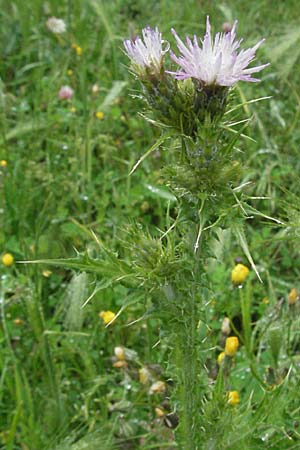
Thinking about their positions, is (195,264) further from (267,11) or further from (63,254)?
(267,11)

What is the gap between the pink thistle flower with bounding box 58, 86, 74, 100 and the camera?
9.04 ft

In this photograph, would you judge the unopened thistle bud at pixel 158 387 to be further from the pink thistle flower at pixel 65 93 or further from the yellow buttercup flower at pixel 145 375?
the pink thistle flower at pixel 65 93

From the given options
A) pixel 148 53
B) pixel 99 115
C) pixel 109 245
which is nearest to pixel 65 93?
pixel 99 115

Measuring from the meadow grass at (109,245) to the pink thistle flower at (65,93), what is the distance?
0.04 meters

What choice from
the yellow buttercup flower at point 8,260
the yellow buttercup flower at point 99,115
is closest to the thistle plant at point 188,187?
the yellow buttercup flower at point 8,260

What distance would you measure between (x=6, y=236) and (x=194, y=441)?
1.17m

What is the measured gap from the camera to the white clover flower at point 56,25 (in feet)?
10.1

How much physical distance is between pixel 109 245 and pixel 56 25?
139 centimetres

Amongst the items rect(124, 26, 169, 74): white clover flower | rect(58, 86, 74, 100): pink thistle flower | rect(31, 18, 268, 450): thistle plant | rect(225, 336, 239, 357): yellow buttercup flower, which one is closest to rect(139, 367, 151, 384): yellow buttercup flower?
rect(225, 336, 239, 357): yellow buttercup flower

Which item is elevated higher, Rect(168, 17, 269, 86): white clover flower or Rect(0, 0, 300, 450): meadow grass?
Rect(168, 17, 269, 86): white clover flower

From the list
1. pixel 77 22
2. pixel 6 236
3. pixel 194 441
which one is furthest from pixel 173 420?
pixel 77 22

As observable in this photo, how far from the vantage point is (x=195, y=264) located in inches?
45.4

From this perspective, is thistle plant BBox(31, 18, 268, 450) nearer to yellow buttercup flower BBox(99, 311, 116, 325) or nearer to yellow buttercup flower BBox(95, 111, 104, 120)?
yellow buttercup flower BBox(99, 311, 116, 325)

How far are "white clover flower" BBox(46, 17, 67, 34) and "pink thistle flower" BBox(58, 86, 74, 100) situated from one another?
1.38 ft
